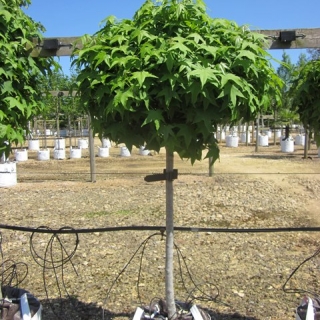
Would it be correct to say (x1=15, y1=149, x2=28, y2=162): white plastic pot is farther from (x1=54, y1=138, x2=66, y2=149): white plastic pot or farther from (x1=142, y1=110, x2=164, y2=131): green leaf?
(x1=142, y1=110, x2=164, y2=131): green leaf

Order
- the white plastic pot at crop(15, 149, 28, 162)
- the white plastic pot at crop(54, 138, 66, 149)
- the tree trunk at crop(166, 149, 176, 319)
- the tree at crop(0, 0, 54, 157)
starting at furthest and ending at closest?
the white plastic pot at crop(54, 138, 66, 149)
the white plastic pot at crop(15, 149, 28, 162)
the tree trunk at crop(166, 149, 176, 319)
the tree at crop(0, 0, 54, 157)

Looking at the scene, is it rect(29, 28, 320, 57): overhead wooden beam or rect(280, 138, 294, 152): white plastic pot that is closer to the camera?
rect(29, 28, 320, 57): overhead wooden beam

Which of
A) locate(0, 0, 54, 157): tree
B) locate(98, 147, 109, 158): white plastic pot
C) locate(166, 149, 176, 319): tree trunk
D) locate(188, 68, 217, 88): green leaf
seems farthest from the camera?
locate(98, 147, 109, 158): white plastic pot

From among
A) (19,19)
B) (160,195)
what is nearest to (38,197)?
(160,195)

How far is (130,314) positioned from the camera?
3383 mm

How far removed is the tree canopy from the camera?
6.94 ft

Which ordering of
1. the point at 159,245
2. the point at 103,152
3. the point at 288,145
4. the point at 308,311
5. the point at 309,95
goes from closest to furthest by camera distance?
the point at 308,311, the point at 309,95, the point at 159,245, the point at 103,152, the point at 288,145

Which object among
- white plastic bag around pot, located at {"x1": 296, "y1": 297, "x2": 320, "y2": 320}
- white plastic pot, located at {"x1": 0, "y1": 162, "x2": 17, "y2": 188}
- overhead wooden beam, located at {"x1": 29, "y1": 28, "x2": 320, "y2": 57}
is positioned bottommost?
white plastic bag around pot, located at {"x1": 296, "y1": 297, "x2": 320, "y2": 320}

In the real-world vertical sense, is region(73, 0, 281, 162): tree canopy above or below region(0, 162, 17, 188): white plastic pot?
above

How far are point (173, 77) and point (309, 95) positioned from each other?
4.08 feet

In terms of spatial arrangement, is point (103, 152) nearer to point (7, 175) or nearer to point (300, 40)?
point (7, 175)

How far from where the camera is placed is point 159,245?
16.5ft

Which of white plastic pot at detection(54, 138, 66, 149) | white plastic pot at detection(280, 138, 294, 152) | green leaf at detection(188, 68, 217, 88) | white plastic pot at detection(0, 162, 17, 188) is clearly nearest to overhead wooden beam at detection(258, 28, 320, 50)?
green leaf at detection(188, 68, 217, 88)

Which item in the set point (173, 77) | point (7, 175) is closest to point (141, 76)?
point (173, 77)
